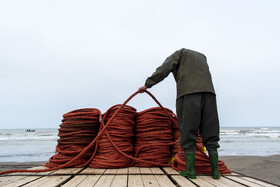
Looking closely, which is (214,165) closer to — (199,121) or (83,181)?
(199,121)

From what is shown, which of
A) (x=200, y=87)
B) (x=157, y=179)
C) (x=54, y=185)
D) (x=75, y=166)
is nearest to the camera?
(x=54, y=185)

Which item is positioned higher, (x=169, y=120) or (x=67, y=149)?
(x=169, y=120)

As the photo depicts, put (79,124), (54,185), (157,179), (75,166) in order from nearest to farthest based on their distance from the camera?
(54,185)
(157,179)
(75,166)
(79,124)

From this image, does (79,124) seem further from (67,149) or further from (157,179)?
(157,179)

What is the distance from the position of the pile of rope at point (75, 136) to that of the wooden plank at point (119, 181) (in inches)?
33.6

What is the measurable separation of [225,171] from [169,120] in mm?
1061

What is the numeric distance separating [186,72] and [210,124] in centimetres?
69

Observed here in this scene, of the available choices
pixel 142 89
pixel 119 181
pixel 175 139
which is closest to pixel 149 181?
pixel 119 181

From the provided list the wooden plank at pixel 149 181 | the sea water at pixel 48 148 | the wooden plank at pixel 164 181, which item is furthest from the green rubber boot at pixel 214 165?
the sea water at pixel 48 148

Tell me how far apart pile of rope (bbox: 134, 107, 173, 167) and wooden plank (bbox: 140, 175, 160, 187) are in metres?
0.67

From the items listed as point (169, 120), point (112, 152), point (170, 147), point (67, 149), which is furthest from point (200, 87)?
point (67, 149)

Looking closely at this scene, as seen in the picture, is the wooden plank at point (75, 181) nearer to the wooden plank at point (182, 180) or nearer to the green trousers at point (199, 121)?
the wooden plank at point (182, 180)

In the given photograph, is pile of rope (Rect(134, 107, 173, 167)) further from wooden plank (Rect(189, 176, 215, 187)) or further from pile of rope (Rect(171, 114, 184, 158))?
wooden plank (Rect(189, 176, 215, 187))

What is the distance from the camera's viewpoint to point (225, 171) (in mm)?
2729
